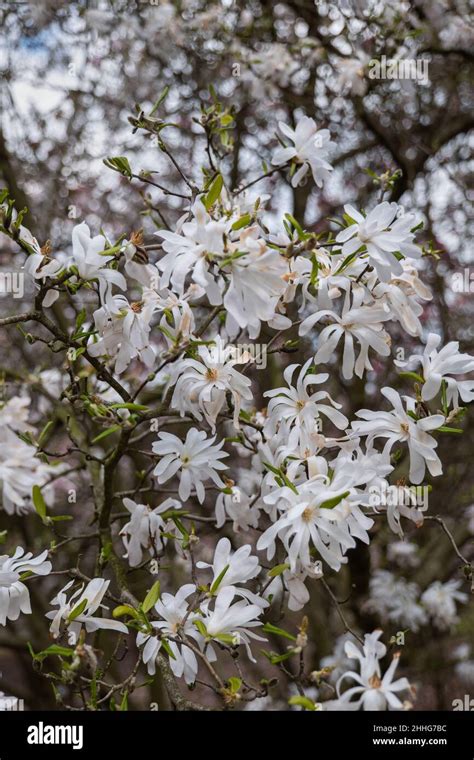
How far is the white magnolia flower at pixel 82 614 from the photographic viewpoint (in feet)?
4.24

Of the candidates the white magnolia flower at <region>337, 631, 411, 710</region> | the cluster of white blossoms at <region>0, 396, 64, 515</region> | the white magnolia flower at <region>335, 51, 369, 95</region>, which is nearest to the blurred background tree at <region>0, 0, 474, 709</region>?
the white magnolia flower at <region>335, 51, 369, 95</region>

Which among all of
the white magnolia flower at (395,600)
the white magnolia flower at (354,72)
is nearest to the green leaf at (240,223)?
the white magnolia flower at (354,72)

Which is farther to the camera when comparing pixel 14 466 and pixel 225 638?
pixel 14 466

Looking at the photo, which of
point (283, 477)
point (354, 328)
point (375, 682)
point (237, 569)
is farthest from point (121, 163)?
point (375, 682)

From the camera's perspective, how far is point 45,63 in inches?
153

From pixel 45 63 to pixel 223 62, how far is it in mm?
1131

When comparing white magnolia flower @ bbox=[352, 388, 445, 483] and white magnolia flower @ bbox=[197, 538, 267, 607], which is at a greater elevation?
white magnolia flower @ bbox=[352, 388, 445, 483]

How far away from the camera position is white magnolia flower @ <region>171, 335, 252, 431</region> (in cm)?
134

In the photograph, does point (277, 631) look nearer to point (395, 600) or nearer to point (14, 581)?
point (14, 581)

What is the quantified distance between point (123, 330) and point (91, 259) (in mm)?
146

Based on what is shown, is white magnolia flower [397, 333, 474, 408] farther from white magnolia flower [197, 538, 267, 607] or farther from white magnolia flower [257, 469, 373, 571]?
white magnolia flower [197, 538, 267, 607]

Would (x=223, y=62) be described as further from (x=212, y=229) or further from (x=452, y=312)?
(x=212, y=229)

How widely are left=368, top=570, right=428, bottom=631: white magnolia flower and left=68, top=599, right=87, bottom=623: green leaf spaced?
7.68ft

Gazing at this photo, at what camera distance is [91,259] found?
133 cm
